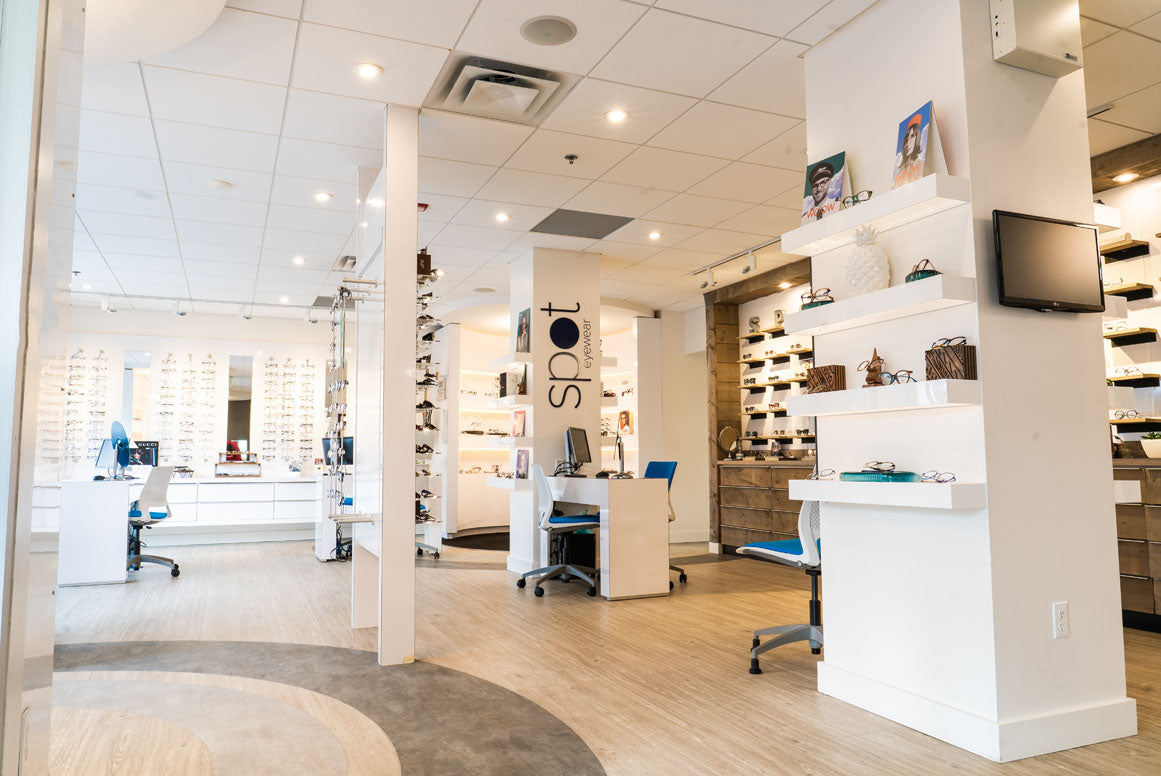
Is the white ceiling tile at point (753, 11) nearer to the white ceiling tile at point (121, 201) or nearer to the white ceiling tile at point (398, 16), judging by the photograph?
the white ceiling tile at point (398, 16)

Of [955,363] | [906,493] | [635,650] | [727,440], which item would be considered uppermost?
[955,363]

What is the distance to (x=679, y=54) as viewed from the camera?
3.90 metres

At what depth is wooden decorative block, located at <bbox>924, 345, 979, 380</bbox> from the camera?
111 inches

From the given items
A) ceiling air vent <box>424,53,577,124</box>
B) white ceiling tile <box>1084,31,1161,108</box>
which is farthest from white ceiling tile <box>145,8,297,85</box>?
white ceiling tile <box>1084,31,1161,108</box>

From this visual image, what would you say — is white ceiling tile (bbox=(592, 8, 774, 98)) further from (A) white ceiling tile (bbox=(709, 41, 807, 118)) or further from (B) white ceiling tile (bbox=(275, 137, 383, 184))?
(B) white ceiling tile (bbox=(275, 137, 383, 184))

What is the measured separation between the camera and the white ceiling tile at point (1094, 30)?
3.59 meters

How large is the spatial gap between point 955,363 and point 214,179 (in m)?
5.17

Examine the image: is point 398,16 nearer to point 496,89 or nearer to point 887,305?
point 496,89

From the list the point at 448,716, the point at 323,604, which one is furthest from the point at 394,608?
the point at 323,604

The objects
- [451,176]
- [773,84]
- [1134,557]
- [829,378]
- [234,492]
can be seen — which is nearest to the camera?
[829,378]

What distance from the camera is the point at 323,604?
5848 millimetres

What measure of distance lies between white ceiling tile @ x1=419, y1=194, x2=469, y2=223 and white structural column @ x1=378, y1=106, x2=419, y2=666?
1492mm

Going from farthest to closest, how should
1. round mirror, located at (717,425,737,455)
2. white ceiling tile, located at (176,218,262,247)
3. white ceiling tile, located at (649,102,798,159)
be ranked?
1. round mirror, located at (717,425,737,455)
2. white ceiling tile, located at (176,218,262,247)
3. white ceiling tile, located at (649,102,798,159)

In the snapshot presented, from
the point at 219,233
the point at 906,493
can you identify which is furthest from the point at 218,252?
the point at 906,493
